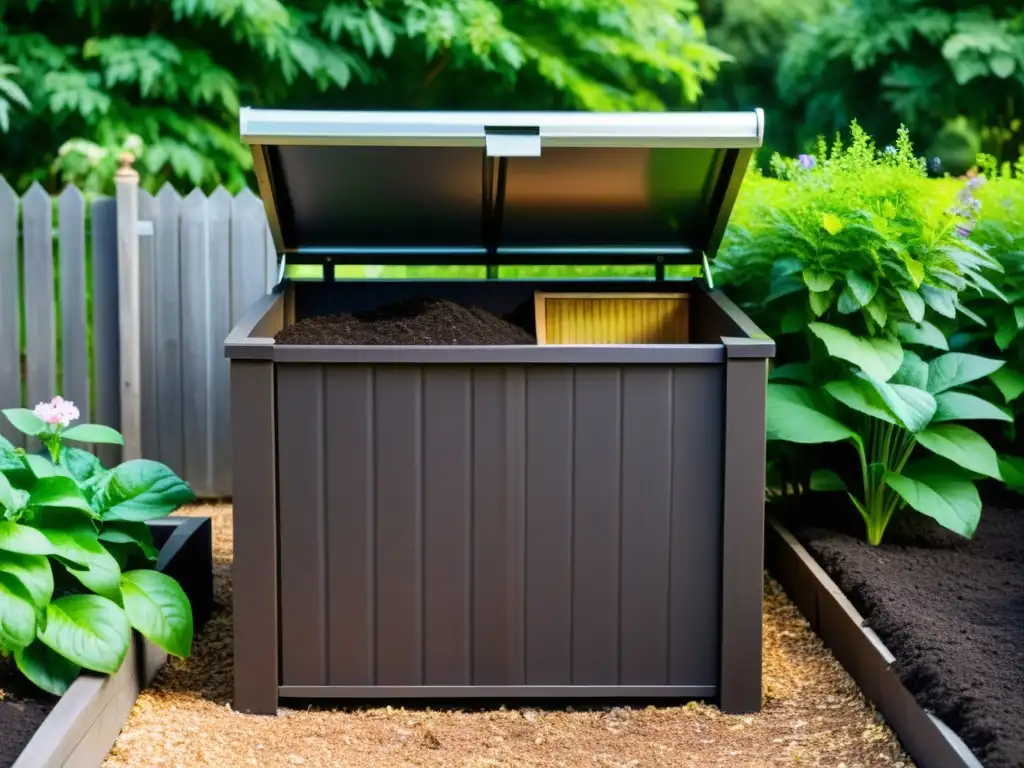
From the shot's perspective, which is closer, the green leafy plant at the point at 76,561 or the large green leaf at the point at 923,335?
the green leafy plant at the point at 76,561

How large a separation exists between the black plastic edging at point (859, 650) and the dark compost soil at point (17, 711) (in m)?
2.02

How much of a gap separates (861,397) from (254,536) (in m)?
1.91

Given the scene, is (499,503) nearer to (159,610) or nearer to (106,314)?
(159,610)

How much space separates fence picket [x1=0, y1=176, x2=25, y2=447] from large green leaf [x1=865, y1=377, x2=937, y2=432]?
155 inches

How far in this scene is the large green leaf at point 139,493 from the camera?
334 centimetres

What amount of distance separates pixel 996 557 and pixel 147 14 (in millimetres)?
7316

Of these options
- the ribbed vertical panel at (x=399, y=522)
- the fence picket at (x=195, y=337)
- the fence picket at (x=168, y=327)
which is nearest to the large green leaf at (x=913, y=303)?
the ribbed vertical panel at (x=399, y=522)

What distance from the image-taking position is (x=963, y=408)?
Result: 3844 mm

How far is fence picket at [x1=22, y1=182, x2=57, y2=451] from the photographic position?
5637 millimetres

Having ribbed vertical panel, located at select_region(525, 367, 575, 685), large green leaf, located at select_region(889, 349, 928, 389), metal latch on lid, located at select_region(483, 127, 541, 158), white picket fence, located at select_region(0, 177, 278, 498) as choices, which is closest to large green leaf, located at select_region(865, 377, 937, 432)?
large green leaf, located at select_region(889, 349, 928, 389)

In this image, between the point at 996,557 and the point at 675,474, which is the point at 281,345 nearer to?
the point at 675,474

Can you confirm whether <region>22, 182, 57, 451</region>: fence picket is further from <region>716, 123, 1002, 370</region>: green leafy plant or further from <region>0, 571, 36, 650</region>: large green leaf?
<region>716, 123, 1002, 370</region>: green leafy plant

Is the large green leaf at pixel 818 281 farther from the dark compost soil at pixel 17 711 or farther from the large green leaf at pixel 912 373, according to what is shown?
the dark compost soil at pixel 17 711

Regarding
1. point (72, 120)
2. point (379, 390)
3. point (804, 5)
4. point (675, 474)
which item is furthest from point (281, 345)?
point (804, 5)
